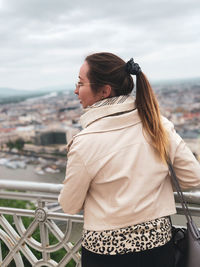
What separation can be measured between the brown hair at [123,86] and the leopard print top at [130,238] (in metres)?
0.22

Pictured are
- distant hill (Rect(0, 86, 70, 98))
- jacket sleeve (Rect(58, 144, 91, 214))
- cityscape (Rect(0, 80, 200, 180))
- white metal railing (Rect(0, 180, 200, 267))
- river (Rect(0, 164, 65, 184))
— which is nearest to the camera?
jacket sleeve (Rect(58, 144, 91, 214))

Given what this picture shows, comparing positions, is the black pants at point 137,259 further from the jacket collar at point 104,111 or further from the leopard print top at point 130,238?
the jacket collar at point 104,111

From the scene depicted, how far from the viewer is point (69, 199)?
1123 millimetres

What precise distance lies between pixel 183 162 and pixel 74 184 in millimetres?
377

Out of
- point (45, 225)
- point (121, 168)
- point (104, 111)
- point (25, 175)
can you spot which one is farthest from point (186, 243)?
point (25, 175)

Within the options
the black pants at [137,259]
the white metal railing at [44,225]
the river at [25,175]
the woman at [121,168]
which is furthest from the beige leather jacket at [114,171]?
the river at [25,175]

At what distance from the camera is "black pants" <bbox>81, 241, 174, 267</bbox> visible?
43.4 inches

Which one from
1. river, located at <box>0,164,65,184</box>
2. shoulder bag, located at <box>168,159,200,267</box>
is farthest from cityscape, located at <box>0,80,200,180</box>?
shoulder bag, located at <box>168,159,200,267</box>

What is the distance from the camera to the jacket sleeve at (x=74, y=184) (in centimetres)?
105

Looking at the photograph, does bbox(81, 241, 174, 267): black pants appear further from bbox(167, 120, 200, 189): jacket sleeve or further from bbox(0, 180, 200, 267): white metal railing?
bbox(0, 180, 200, 267): white metal railing

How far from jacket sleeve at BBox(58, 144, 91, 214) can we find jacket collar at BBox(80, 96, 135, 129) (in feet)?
0.39

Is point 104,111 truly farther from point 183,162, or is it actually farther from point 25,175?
point 25,175

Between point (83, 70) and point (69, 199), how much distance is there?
1.41 feet

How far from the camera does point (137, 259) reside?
110cm
